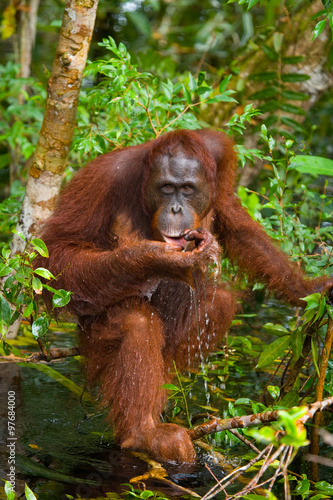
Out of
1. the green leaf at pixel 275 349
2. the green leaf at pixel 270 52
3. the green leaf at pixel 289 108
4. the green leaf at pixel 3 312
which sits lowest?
the green leaf at pixel 275 349

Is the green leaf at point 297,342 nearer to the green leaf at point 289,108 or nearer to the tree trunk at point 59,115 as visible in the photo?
the tree trunk at point 59,115

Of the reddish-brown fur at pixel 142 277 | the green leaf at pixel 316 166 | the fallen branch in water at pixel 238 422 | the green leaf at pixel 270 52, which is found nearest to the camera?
the fallen branch in water at pixel 238 422

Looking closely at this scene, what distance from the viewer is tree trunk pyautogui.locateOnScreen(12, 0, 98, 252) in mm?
3967

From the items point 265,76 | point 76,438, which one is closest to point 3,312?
point 76,438

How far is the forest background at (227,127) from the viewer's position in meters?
3.40

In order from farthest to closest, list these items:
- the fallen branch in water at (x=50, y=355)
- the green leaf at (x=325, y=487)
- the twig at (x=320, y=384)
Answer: the fallen branch in water at (x=50, y=355)
the twig at (x=320, y=384)
the green leaf at (x=325, y=487)

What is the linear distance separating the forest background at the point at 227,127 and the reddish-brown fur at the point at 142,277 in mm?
201

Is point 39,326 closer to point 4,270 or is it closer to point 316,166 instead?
point 4,270

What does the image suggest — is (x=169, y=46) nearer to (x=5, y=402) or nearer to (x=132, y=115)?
(x=132, y=115)

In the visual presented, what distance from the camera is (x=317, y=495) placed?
2.77 metres

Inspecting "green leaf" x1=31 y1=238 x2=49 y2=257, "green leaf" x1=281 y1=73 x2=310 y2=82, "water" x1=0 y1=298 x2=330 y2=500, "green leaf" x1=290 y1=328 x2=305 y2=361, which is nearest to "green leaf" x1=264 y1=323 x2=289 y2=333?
"green leaf" x1=290 y1=328 x2=305 y2=361

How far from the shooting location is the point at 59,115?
13.5ft

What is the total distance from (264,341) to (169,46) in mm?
5562

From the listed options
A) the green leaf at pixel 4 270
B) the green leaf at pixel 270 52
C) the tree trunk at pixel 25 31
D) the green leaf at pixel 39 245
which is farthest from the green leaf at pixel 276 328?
the tree trunk at pixel 25 31
